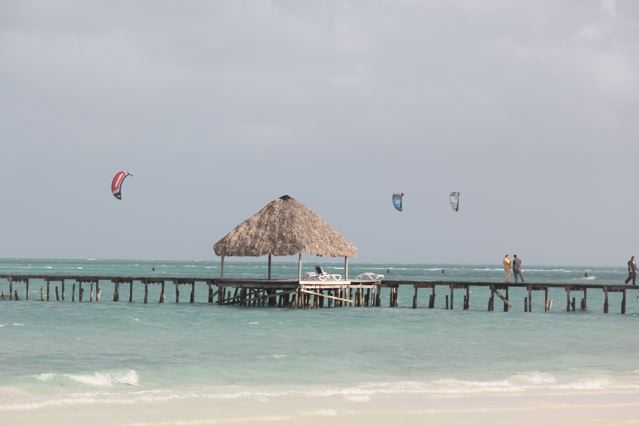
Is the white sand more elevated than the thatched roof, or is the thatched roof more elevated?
the thatched roof

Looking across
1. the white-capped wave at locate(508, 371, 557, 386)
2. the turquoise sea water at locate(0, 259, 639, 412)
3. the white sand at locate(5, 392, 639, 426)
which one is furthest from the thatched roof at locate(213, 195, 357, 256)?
the white sand at locate(5, 392, 639, 426)

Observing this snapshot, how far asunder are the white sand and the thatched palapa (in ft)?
68.2

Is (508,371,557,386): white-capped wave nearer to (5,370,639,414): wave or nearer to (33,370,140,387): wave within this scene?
(5,370,639,414): wave

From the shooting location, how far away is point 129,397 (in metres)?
14.7

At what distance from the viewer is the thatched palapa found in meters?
35.7

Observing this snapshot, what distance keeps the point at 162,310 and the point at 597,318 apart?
56.3 ft

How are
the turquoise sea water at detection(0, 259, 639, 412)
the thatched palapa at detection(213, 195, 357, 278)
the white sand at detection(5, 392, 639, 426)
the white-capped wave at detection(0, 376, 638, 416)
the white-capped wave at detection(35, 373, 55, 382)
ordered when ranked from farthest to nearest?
the thatched palapa at detection(213, 195, 357, 278), the white-capped wave at detection(35, 373, 55, 382), the turquoise sea water at detection(0, 259, 639, 412), the white-capped wave at detection(0, 376, 638, 416), the white sand at detection(5, 392, 639, 426)

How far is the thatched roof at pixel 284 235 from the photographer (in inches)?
1406

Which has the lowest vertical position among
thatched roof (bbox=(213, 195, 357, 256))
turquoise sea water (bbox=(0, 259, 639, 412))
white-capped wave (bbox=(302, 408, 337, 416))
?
turquoise sea water (bbox=(0, 259, 639, 412))

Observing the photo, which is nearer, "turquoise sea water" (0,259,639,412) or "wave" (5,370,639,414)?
"wave" (5,370,639,414)

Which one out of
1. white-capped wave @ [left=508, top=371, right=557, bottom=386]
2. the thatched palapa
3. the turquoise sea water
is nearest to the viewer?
the turquoise sea water

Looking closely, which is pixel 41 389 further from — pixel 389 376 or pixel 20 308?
pixel 20 308

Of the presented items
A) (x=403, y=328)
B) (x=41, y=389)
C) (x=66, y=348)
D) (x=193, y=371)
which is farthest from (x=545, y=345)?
(x=41, y=389)

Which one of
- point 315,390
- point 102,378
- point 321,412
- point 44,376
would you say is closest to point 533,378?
point 315,390
